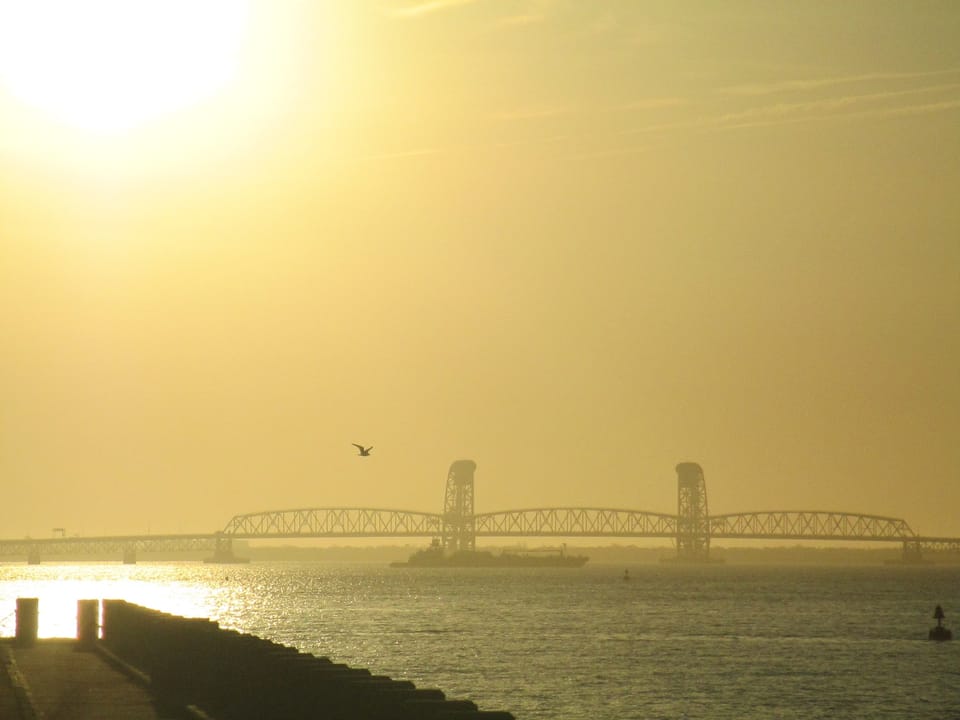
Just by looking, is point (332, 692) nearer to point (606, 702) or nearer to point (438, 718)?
point (438, 718)

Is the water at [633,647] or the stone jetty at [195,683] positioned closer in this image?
the stone jetty at [195,683]

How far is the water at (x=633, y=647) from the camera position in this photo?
5588 centimetres

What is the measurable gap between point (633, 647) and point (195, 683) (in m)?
59.7

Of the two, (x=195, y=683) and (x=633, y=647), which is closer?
(x=195, y=683)

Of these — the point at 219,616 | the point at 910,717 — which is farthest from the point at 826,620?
the point at 910,717

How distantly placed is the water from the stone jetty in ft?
54.3

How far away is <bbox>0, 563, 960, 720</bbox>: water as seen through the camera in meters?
55.9

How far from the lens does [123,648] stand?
32.3m

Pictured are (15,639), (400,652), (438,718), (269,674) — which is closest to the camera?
(438,718)

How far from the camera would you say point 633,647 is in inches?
3236

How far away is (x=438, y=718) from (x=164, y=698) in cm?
924

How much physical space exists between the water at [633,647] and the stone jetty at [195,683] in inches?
652

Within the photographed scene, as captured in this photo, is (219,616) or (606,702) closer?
(606,702)

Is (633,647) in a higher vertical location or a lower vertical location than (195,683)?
lower
